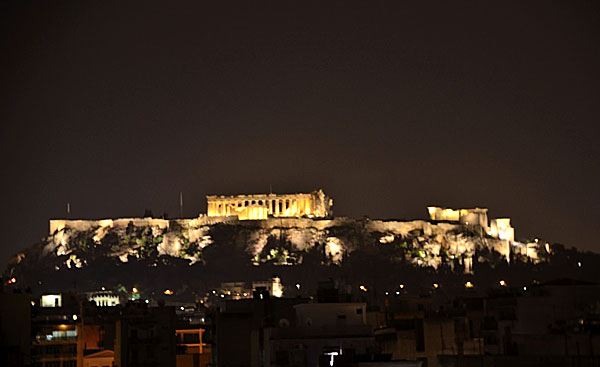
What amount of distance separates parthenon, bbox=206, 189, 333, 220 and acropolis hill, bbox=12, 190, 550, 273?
5.4 inches

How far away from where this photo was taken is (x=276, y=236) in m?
189

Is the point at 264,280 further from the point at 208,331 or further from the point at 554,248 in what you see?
the point at 208,331

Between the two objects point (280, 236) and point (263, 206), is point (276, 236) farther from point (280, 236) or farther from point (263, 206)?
point (263, 206)

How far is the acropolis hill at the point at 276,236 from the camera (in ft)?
614

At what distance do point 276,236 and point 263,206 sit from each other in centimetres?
961

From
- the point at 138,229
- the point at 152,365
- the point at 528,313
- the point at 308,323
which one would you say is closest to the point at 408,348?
the point at 308,323

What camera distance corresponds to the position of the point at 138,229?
194250 millimetres

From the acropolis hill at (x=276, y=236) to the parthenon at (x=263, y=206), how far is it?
0.14 m

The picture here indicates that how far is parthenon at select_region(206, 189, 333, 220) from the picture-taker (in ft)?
646

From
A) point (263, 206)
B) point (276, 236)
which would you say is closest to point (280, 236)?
point (276, 236)

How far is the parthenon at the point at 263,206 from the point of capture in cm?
19700

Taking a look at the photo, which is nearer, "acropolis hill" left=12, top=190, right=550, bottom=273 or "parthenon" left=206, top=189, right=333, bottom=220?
"acropolis hill" left=12, top=190, right=550, bottom=273

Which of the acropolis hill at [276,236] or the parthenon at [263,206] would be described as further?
the parthenon at [263,206]

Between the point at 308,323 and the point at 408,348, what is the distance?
12.6 feet
